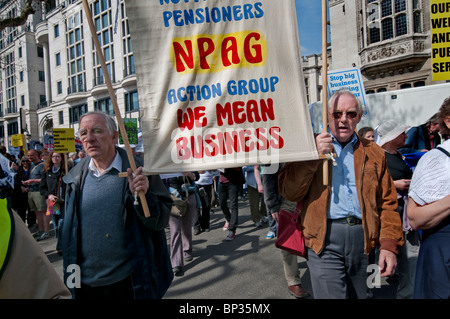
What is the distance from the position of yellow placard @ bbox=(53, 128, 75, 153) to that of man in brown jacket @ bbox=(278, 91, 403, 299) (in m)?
6.28

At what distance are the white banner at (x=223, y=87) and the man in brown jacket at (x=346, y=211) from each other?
30cm

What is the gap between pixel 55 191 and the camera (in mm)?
5727

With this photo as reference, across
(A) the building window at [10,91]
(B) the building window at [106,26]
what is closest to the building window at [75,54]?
(B) the building window at [106,26]

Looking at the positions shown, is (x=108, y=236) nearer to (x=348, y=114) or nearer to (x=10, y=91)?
(x=348, y=114)

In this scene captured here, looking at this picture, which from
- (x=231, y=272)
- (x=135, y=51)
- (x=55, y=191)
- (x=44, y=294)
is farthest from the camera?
(x=55, y=191)

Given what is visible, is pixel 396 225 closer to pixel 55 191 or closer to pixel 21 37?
pixel 55 191

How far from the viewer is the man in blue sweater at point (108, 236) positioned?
2053mm

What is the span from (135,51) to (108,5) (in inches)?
1348

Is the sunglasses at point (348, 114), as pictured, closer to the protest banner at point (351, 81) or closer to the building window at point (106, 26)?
the protest banner at point (351, 81)

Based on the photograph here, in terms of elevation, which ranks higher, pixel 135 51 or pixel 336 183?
pixel 135 51

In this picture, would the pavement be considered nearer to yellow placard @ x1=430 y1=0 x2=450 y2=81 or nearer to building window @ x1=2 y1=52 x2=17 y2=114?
yellow placard @ x1=430 y1=0 x2=450 y2=81

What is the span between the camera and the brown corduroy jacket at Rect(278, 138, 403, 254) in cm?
193

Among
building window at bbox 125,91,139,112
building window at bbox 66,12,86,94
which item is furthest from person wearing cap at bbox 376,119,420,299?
building window at bbox 66,12,86,94
